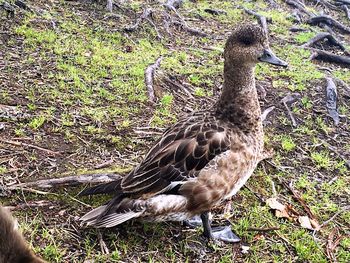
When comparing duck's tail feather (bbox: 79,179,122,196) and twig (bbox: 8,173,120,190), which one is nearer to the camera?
duck's tail feather (bbox: 79,179,122,196)

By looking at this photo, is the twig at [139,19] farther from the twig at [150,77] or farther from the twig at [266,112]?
the twig at [266,112]

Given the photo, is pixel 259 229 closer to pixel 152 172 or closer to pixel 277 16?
pixel 152 172

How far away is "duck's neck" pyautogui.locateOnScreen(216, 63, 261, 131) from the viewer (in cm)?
434

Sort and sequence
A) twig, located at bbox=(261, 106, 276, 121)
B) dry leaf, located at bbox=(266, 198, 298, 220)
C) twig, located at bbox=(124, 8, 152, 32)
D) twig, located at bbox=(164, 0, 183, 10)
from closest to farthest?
dry leaf, located at bbox=(266, 198, 298, 220), twig, located at bbox=(261, 106, 276, 121), twig, located at bbox=(124, 8, 152, 32), twig, located at bbox=(164, 0, 183, 10)

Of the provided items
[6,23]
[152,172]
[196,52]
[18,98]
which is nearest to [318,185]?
[152,172]

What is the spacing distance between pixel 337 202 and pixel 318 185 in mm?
303

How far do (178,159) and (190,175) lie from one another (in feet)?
0.54

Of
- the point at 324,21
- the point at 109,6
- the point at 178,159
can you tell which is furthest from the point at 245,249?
the point at 324,21

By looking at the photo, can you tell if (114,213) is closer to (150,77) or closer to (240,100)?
(240,100)

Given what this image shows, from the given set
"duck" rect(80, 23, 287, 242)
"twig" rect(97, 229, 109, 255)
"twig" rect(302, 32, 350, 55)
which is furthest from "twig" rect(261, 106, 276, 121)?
"twig" rect(302, 32, 350, 55)


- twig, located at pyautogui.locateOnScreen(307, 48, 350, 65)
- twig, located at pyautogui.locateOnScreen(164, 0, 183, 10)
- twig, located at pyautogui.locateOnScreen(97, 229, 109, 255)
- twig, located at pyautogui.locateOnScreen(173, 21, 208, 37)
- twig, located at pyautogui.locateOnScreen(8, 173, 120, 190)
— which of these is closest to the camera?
twig, located at pyautogui.locateOnScreen(97, 229, 109, 255)

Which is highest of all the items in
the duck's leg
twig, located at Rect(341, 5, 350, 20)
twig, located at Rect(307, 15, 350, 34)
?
the duck's leg

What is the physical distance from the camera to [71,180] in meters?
4.42

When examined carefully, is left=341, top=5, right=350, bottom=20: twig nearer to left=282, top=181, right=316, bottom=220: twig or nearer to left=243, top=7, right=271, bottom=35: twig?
left=243, top=7, right=271, bottom=35: twig
